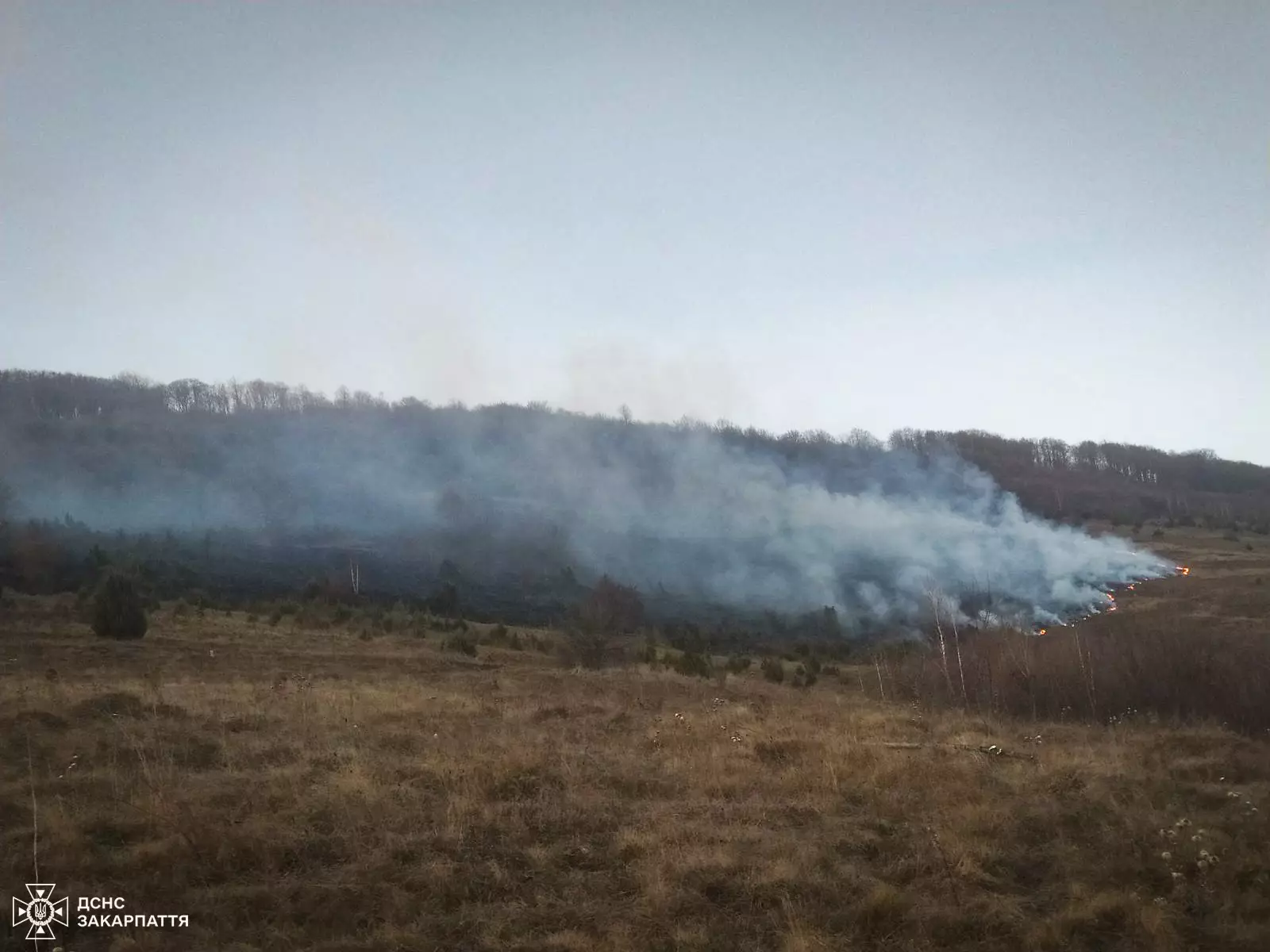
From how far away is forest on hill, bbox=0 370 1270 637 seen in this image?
46906 millimetres

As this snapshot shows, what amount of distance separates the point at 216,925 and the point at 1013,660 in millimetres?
18939

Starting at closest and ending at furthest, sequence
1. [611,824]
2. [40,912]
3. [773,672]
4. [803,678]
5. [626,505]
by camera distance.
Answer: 1. [40,912]
2. [611,824]
3. [803,678]
4. [773,672]
5. [626,505]

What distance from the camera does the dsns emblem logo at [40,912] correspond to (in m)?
5.35

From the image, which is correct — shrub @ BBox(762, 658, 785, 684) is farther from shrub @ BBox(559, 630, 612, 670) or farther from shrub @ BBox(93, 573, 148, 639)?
shrub @ BBox(93, 573, 148, 639)

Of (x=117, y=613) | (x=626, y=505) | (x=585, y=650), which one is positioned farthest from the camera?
(x=626, y=505)

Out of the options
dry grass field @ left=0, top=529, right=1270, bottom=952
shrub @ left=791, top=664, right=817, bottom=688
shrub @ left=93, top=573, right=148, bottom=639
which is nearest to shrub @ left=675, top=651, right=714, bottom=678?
shrub @ left=791, top=664, right=817, bottom=688

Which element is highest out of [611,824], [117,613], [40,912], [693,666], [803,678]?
[40,912]

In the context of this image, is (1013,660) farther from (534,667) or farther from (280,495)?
(280,495)

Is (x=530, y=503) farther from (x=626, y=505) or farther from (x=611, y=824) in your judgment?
(x=611, y=824)

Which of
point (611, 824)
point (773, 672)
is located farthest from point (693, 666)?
point (611, 824)

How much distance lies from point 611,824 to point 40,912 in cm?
476

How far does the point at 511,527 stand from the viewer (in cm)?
6675

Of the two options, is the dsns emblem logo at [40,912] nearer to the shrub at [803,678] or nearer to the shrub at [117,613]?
the shrub at [117,613]

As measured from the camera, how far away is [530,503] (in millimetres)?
74250
